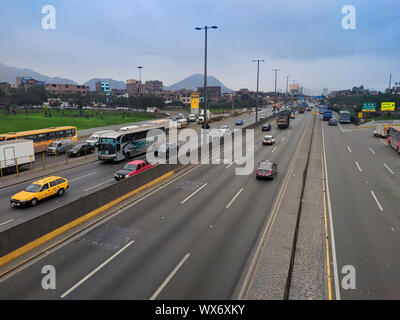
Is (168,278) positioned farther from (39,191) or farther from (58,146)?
(58,146)

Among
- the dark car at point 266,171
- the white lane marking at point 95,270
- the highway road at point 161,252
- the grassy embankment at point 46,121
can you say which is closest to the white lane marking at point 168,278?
Answer: the highway road at point 161,252

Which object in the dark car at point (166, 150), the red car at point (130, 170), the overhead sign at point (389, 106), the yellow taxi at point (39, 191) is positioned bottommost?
the yellow taxi at point (39, 191)

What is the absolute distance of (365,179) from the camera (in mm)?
25125

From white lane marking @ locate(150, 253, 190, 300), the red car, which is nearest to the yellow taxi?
the red car

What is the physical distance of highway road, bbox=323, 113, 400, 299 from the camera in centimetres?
1091

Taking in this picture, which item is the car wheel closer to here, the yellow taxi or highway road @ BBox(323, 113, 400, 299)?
the yellow taxi

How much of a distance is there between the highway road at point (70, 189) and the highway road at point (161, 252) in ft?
16.7

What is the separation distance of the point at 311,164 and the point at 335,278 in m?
20.9

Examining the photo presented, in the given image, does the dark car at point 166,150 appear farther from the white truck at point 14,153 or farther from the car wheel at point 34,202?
the car wheel at point 34,202

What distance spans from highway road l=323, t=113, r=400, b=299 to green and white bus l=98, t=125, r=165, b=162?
21.7 m

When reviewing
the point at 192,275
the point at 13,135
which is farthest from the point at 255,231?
the point at 13,135

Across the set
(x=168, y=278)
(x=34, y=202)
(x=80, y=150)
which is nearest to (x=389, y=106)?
(x=80, y=150)

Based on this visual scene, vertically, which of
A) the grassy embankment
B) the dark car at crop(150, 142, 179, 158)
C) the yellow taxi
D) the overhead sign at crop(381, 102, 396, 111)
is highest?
the overhead sign at crop(381, 102, 396, 111)

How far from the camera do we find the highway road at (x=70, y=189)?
56.3ft
